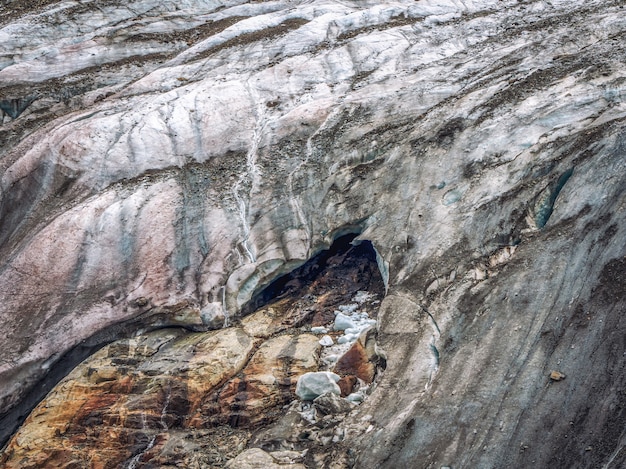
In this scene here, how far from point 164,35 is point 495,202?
19.5m

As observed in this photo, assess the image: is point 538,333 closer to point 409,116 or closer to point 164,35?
point 409,116

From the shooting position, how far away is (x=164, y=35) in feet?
Answer: 93.3

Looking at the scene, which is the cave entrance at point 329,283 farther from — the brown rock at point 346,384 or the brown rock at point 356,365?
the brown rock at point 346,384

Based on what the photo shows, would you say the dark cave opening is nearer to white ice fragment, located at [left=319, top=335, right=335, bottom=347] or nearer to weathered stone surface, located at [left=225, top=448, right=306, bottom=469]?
white ice fragment, located at [left=319, top=335, right=335, bottom=347]

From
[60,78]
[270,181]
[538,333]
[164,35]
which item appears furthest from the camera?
[164,35]

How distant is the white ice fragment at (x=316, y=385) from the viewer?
1360cm

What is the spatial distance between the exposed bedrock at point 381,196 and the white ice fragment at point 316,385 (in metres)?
1.11

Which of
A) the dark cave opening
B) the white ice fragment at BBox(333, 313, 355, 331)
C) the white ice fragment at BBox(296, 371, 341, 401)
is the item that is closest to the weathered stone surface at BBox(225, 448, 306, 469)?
the white ice fragment at BBox(296, 371, 341, 401)

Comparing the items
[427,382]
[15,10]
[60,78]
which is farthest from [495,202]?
[15,10]

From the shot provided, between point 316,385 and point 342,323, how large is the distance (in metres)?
2.48

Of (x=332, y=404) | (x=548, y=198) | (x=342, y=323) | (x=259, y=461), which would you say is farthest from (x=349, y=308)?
(x=548, y=198)

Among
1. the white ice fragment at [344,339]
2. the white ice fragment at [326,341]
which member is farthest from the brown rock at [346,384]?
the white ice fragment at [326,341]

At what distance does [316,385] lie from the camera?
541 inches

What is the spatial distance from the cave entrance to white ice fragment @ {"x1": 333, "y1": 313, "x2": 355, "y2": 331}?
524mm
